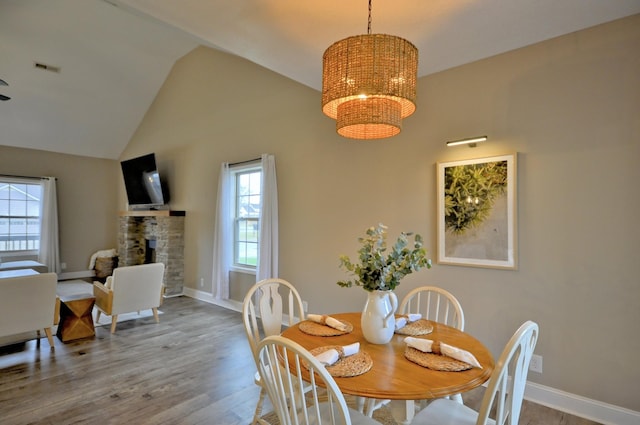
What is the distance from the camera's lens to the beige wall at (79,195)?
6883mm

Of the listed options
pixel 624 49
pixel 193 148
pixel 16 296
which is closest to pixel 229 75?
pixel 193 148

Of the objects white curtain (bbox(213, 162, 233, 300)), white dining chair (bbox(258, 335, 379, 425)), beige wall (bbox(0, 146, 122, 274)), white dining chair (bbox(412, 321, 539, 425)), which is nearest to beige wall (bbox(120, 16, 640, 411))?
white dining chair (bbox(412, 321, 539, 425))

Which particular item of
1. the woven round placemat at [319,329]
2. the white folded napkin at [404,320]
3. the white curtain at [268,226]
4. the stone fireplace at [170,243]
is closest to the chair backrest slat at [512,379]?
the white folded napkin at [404,320]

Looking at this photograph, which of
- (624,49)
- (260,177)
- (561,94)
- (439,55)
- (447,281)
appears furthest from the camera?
(260,177)

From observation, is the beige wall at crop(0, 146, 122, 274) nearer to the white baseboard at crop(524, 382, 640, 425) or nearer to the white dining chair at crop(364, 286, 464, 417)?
the white dining chair at crop(364, 286, 464, 417)

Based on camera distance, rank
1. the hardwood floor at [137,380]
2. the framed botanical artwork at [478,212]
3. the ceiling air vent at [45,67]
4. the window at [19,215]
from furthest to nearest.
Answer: the window at [19,215] < the ceiling air vent at [45,67] < the framed botanical artwork at [478,212] < the hardwood floor at [137,380]

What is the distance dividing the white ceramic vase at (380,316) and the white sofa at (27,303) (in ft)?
10.7

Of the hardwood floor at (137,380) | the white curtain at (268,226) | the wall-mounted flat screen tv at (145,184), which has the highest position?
the wall-mounted flat screen tv at (145,184)

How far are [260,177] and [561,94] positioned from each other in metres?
3.59

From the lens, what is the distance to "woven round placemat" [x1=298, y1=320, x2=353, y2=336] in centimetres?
185

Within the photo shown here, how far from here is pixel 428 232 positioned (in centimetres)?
301

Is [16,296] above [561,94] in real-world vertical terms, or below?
below

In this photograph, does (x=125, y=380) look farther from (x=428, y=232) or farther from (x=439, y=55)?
(x=439, y=55)

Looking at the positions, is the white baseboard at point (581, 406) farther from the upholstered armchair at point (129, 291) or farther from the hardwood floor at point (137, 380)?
the upholstered armchair at point (129, 291)
